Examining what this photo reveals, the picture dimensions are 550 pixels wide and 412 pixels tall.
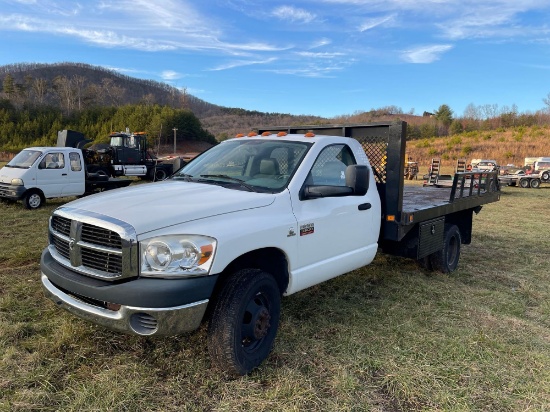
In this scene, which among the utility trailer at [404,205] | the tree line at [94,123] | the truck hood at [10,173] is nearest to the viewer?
the utility trailer at [404,205]

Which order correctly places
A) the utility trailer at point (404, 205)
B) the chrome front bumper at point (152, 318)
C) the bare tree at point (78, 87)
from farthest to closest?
the bare tree at point (78, 87)
the utility trailer at point (404, 205)
the chrome front bumper at point (152, 318)

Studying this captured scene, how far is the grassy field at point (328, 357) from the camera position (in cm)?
290

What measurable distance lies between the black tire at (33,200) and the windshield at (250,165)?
359 inches

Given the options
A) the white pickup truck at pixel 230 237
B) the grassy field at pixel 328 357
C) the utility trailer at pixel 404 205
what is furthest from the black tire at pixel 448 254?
the white pickup truck at pixel 230 237

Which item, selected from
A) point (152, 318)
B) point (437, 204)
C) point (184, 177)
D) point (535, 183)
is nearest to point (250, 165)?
point (184, 177)

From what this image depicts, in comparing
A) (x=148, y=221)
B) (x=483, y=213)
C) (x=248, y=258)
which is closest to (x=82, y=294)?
(x=148, y=221)

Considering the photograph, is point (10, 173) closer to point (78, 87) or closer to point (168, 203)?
point (168, 203)

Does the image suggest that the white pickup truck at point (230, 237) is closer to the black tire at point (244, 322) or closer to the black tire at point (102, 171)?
the black tire at point (244, 322)

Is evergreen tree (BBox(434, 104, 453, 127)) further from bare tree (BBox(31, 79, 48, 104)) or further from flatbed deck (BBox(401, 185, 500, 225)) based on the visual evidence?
bare tree (BBox(31, 79, 48, 104))

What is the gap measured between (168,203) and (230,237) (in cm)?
59

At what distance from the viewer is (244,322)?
3.21m

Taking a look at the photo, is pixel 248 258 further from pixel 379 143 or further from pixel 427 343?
pixel 379 143

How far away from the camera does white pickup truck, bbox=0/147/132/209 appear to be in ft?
37.9

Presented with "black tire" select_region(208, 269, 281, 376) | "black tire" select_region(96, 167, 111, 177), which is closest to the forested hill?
"black tire" select_region(96, 167, 111, 177)
